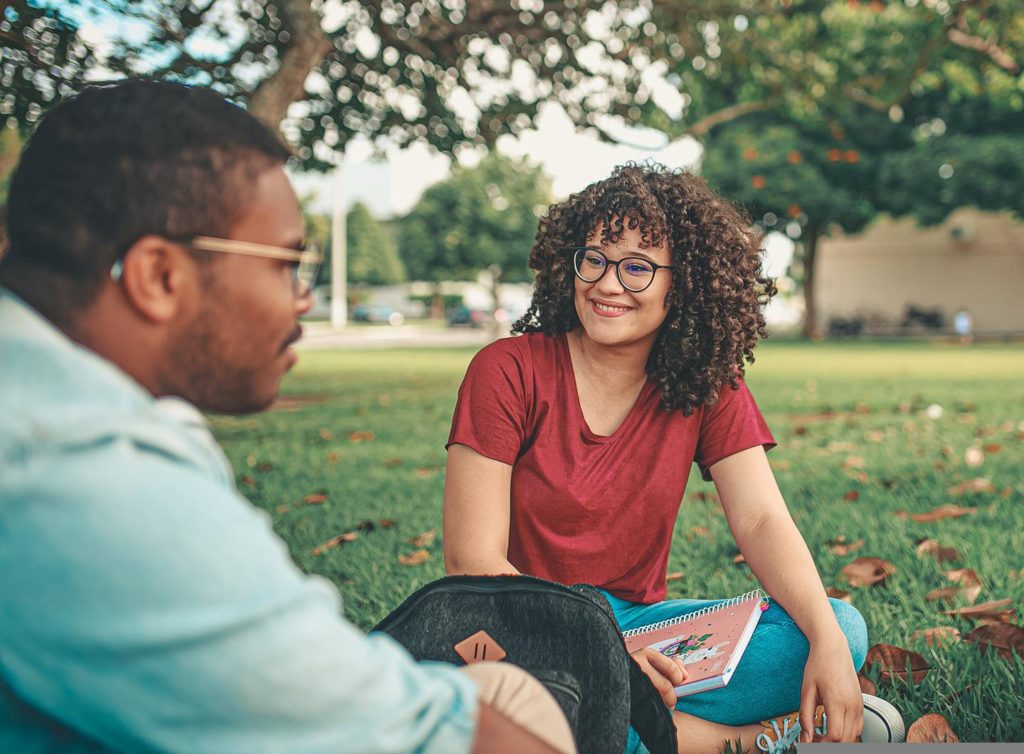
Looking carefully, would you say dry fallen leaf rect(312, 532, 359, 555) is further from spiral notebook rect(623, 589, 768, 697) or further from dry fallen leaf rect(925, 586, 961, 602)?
dry fallen leaf rect(925, 586, 961, 602)

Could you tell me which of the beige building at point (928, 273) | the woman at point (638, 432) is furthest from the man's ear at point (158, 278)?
the beige building at point (928, 273)

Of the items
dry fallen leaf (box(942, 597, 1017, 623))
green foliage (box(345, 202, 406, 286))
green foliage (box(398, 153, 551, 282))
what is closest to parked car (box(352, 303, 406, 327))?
green foliage (box(398, 153, 551, 282))

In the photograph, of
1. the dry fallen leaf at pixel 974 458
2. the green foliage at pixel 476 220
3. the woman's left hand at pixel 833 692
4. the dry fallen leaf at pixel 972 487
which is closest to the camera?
the woman's left hand at pixel 833 692

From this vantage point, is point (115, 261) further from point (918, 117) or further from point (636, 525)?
point (918, 117)

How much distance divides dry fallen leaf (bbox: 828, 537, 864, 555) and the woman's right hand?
6.86 feet

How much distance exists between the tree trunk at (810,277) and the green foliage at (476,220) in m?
22.4

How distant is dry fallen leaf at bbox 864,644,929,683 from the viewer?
2512mm

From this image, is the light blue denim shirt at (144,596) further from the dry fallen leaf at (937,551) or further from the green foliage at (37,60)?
the green foliage at (37,60)

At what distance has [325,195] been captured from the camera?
61.1 meters

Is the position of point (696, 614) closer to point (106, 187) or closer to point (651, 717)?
point (651, 717)

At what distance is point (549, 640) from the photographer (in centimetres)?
164

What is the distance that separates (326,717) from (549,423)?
1488 millimetres

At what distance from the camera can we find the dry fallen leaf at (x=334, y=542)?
3.90 m

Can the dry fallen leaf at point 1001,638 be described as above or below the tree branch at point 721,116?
below
